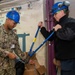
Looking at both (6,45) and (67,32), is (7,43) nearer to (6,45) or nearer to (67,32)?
(6,45)

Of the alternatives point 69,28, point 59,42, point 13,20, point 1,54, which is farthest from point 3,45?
point 69,28

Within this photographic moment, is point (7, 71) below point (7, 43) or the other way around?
below

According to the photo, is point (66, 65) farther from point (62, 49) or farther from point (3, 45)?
point (3, 45)

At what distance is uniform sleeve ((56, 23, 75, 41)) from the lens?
2.41 meters

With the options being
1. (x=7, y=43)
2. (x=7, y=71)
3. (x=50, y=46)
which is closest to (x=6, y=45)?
(x=7, y=43)

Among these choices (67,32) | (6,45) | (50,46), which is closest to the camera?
(67,32)

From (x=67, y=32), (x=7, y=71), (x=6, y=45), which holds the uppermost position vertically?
(x=67, y=32)

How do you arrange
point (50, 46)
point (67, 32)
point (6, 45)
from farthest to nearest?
point (50, 46) → point (6, 45) → point (67, 32)

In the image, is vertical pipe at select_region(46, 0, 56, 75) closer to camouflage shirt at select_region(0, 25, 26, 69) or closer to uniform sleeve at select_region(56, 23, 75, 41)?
camouflage shirt at select_region(0, 25, 26, 69)

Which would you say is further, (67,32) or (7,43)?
(7,43)

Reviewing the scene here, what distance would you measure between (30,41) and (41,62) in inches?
18.5

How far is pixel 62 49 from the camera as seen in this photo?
260cm

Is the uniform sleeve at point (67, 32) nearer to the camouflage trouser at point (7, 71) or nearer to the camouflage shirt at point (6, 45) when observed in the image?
the camouflage shirt at point (6, 45)

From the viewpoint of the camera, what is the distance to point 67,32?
2420 mm
